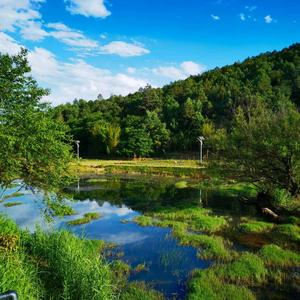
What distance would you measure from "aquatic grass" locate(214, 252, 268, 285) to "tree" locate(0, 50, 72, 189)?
11.3 metres

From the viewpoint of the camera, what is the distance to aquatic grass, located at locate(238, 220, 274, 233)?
28.0 meters

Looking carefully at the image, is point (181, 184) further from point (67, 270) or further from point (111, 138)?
point (111, 138)

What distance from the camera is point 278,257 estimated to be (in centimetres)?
2089

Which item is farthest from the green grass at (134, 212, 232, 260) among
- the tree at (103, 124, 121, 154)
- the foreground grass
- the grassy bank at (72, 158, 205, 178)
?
the tree at (103, 124, 121, 154)

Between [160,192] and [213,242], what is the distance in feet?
87.0

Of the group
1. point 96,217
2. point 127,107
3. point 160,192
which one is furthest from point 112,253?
point 127,107

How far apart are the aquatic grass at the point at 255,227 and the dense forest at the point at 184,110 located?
183 ft

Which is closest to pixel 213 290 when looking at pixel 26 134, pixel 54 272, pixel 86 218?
pixel 54 272

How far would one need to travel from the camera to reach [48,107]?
75.6 ft

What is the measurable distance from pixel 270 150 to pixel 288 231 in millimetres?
8891

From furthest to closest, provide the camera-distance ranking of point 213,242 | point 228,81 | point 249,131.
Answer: point 228,81, point 249,131, point 213,242

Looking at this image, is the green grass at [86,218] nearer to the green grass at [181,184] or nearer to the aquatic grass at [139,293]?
the aquatic grass at [139,293]

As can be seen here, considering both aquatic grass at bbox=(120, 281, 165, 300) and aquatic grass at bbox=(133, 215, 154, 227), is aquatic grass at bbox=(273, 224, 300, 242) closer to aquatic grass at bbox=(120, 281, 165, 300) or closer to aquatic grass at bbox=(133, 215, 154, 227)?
aquatic grass at bbox=(133, 215, 154, 227)

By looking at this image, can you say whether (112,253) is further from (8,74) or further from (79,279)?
(8,74)
